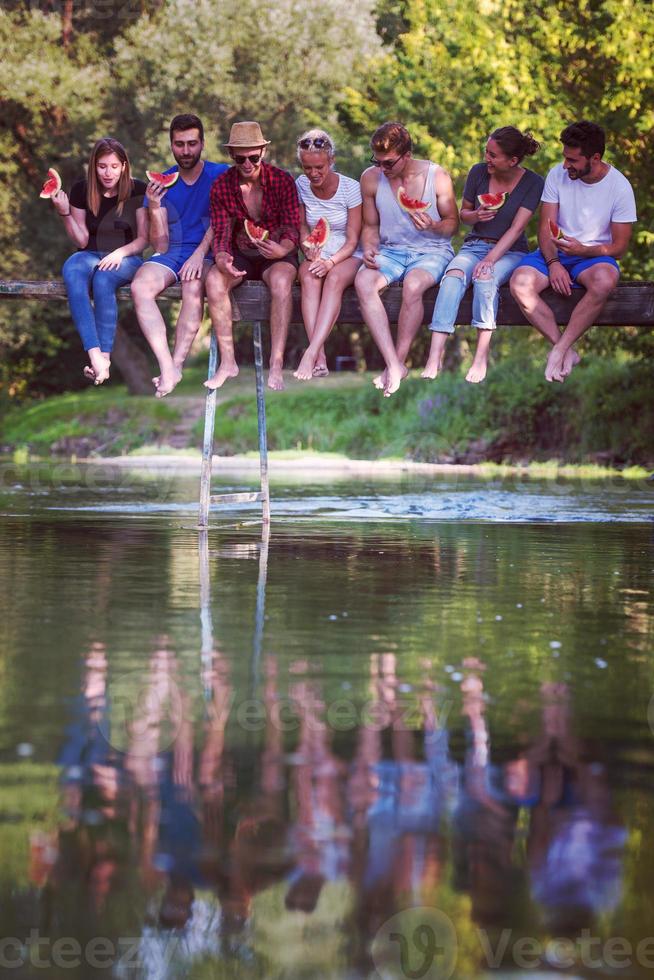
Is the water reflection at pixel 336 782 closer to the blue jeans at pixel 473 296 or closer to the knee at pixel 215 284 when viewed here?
the blue jeans at pixel 473 296

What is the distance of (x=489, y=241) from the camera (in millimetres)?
12688

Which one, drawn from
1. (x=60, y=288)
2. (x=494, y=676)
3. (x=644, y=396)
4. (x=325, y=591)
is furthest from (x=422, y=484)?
(x=494, y=676)

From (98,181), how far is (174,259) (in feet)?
2.83

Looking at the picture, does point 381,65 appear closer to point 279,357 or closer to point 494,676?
point 279,357

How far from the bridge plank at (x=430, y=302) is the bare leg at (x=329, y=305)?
0.26 meters

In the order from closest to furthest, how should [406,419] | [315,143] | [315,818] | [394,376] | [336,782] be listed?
[315,818], [336,782], [394,376], [315,143], [406,419]

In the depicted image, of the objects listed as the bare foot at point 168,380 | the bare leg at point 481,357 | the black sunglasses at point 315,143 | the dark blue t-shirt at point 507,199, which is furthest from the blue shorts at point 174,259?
the bare leg at point 481,357

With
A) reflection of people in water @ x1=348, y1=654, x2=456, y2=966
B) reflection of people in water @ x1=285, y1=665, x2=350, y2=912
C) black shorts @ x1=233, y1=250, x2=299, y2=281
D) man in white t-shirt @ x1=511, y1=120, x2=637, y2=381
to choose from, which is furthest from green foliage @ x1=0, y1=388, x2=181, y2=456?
reflection of people in water @ x1=285, y1=665, x2=350, y2=912

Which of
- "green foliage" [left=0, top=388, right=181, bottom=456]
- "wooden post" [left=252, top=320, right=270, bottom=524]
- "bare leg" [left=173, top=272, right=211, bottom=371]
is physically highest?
"bare leg" [left=173, top=272, right=211, bottom=371]

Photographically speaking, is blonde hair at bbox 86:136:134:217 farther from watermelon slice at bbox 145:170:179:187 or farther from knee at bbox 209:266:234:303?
knee at bbox 209:266:234:303

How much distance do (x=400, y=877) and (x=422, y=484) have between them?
741 inches

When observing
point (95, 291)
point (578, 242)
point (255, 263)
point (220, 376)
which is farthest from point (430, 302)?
point (95, 291)

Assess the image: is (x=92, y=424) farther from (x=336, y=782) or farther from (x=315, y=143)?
(x=336, y=782)

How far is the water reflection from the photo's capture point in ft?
10.0
